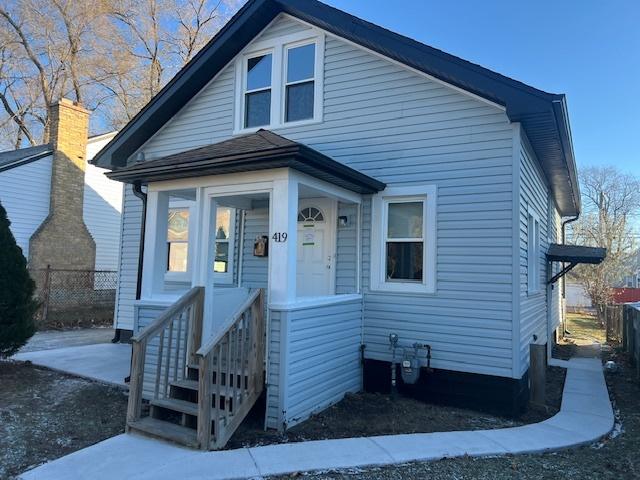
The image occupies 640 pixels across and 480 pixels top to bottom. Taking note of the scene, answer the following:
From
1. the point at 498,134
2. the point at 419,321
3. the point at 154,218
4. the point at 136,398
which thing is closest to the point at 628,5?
the point at 498,134

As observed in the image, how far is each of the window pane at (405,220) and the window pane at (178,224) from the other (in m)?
4.52

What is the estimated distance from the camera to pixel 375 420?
17.9 feet

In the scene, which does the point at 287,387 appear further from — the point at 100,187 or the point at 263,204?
the point at 100,187

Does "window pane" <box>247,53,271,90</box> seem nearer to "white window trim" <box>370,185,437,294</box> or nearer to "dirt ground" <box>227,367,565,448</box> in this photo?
"white window trim" <box>370,185,437,294</box>

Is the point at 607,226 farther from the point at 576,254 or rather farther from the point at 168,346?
Result: the point at 168,346

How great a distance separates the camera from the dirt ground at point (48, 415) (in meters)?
4.26

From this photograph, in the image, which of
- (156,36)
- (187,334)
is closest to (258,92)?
(187,334)

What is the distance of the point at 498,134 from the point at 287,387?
4224 millimetres

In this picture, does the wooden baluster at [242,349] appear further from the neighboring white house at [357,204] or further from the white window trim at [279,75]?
the white window trim at [279,75]

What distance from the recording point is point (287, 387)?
5.05 metres

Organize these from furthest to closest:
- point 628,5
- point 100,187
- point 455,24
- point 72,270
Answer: point 100,187, point 72,270, point 455,24, point 628,5

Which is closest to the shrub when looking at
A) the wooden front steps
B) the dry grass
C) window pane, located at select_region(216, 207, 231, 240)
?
the wooden front steps

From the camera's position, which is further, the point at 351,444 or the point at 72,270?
the point at 72,270

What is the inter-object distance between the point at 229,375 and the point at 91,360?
4.46m
